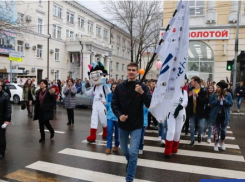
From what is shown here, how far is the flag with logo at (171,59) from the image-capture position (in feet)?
12.2

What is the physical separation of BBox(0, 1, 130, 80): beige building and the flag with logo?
2362 centimetres

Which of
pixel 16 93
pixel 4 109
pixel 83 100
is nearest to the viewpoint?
pixel 4 109

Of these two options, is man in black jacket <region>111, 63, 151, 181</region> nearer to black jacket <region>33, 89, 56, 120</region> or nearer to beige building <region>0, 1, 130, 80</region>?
black jacket <region>33, 89, 56, 120</region>

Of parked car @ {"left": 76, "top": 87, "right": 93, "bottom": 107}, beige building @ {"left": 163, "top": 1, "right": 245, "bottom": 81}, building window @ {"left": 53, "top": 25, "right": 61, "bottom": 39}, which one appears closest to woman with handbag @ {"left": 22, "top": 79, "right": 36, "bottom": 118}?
parked car @ {"left": 76, "top": 87, "right": 93, "bottom": 107}

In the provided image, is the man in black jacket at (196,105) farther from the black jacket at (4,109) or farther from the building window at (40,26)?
the building window at (40,26)

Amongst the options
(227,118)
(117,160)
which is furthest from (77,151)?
(227,118)

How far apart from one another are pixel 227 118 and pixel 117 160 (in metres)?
3.06

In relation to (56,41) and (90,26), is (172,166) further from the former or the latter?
(90,26)

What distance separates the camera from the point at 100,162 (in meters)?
5.26

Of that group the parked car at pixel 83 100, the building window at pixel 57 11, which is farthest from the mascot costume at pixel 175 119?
the building window at pixel 57 11

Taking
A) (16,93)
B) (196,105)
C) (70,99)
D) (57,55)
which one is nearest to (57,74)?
(57,55)

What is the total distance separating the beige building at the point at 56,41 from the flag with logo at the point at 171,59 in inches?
930

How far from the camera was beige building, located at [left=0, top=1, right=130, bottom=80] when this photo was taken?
93.6ft

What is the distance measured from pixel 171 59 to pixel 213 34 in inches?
652
